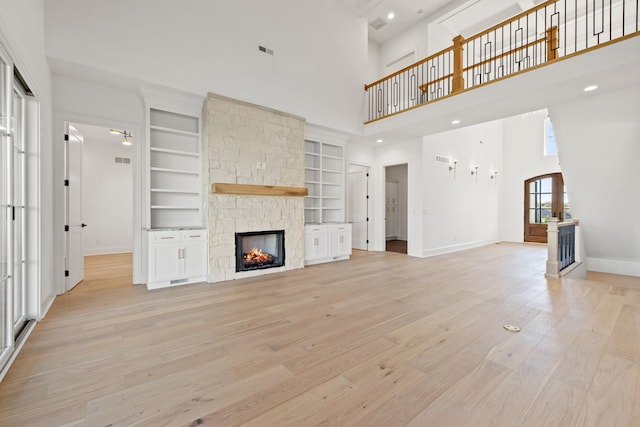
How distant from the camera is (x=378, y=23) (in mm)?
7758

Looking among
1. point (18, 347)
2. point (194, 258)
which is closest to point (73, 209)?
point (194, 258)

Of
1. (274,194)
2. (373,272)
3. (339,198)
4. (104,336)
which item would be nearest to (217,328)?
(104,336)

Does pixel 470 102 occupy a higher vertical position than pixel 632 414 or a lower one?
higher

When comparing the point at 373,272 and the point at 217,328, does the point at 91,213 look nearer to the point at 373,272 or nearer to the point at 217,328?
the point at 217,328

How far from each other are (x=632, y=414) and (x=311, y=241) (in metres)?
4.84

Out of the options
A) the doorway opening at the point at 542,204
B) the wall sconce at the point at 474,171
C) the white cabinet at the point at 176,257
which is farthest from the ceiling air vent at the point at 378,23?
the doorway opening at the point at 542,204

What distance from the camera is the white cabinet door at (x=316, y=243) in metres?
5.93

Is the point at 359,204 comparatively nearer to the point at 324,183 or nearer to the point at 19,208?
the point at 324,183

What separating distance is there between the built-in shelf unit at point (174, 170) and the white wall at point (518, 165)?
10334 mm

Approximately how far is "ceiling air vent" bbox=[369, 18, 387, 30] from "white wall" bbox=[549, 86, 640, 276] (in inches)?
198

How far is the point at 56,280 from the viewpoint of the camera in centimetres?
389

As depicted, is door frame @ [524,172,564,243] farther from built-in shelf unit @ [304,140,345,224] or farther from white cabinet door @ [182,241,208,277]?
white cabinet door @ [182,241,208,277]

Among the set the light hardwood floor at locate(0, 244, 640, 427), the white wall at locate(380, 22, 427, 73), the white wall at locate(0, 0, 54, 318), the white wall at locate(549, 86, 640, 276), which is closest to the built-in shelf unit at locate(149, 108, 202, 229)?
the white wall at locate(0, 0, 54, 318)

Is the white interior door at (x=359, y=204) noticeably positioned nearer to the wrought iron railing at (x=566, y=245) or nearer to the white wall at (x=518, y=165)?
the wrought iron railing at (x=566, y=245)
